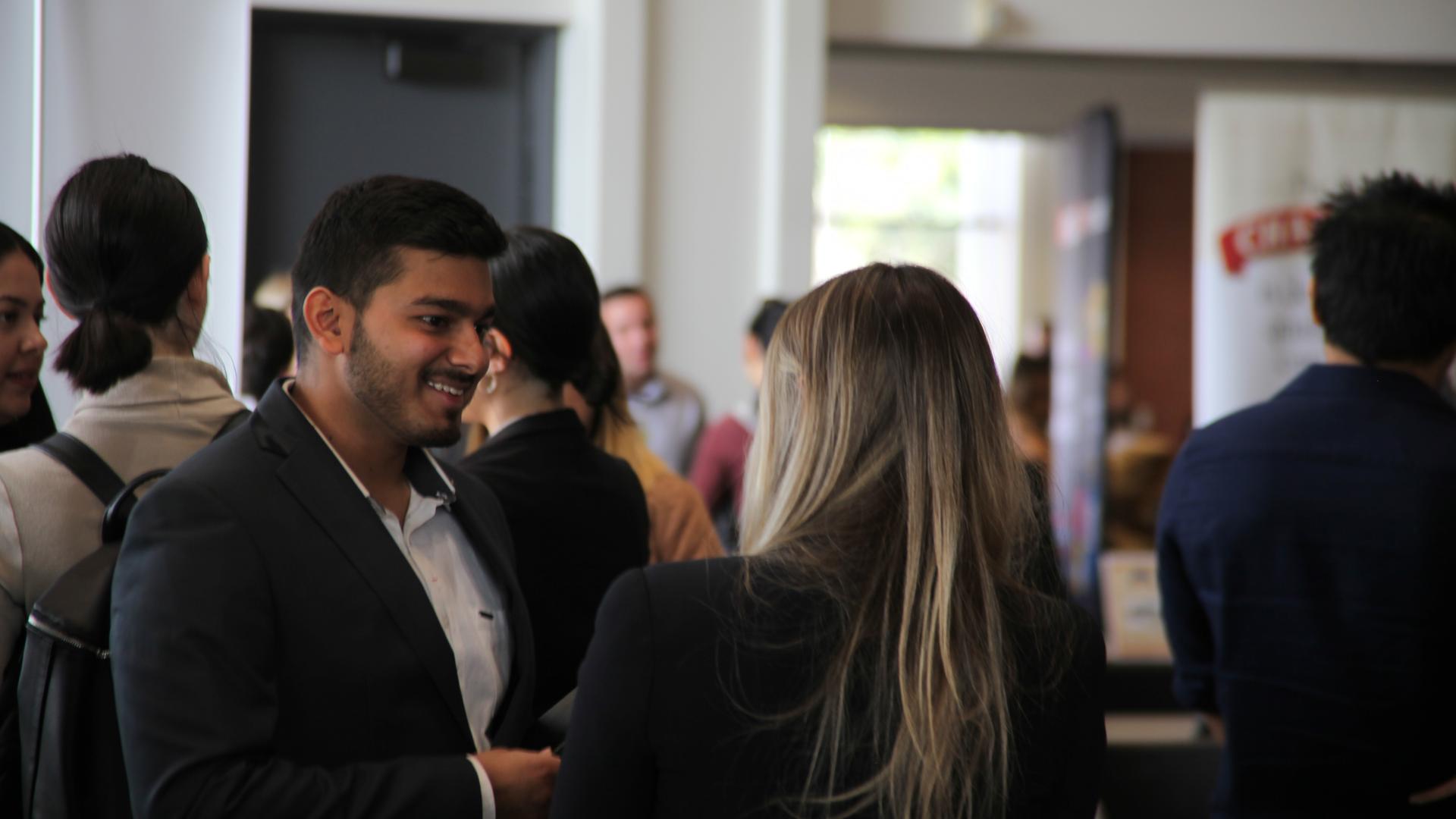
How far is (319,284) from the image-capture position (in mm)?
1612

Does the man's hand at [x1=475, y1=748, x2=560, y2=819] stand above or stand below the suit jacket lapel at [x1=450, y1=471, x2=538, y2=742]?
below

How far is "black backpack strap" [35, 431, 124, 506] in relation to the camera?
1586 mm

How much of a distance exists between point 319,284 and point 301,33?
383 cm

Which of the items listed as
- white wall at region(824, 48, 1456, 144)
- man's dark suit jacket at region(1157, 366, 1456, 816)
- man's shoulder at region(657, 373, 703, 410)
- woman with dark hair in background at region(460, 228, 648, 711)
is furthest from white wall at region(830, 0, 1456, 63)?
woman with dark hair in background at region(460, 228, 648, 711)

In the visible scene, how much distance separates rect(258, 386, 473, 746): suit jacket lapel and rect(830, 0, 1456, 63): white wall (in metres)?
4.39

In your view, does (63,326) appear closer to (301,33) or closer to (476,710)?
(476,710)

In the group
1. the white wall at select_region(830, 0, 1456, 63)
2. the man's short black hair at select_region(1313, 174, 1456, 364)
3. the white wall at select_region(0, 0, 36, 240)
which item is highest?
the white wall at select_region(830, 0, 1456, 63)

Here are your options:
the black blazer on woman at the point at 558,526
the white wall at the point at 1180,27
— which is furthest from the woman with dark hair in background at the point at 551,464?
the white wall at the point at 1180,27

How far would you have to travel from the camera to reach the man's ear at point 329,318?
160 cm

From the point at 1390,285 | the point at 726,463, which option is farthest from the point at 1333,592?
the point at 726,463

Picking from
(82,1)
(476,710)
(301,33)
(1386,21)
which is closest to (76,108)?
(82,1)

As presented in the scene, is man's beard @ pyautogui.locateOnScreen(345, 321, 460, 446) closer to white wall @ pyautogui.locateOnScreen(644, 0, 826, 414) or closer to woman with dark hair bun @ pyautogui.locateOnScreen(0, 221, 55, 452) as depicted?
woman with dark hair bun @ pyautogui.locateOnScreen(0, 221, 55, 452)

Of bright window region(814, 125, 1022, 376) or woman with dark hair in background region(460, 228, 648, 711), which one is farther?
bright window region(814, 125, 1022, 376)

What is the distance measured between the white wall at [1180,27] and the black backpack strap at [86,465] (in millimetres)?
4396
